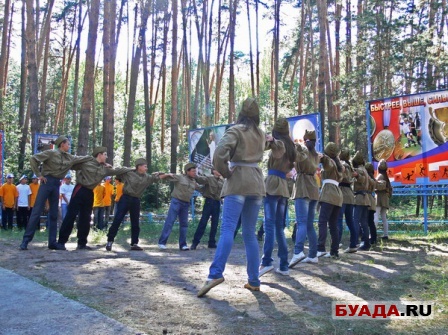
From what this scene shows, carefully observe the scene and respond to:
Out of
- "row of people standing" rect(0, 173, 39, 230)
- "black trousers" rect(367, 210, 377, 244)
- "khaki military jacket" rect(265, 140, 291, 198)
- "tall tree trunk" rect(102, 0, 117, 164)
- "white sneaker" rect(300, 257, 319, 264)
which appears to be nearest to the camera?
"khaki military jacket" rect(265, 140, 291, 198)

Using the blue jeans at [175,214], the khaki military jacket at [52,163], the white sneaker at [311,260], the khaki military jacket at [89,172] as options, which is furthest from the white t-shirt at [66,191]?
the white sneaker at [311,260]

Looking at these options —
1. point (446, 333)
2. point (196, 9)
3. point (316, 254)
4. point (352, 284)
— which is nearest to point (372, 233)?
point (316, 254)

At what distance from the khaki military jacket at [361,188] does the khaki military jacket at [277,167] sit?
3784 millimetres

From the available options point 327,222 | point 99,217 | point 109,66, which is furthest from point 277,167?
point 109,66

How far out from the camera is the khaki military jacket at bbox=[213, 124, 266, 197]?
536 centimetres

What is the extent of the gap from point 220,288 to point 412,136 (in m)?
9.76

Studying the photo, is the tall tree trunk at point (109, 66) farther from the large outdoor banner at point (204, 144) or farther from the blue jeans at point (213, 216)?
the blue jeans at point (213, 216)

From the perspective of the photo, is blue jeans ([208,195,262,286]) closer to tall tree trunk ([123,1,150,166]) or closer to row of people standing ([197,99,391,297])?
row of people standing ([197,99,391,297])

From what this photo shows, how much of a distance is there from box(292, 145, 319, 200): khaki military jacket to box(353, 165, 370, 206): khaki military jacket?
267cm

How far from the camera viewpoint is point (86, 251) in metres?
9.65

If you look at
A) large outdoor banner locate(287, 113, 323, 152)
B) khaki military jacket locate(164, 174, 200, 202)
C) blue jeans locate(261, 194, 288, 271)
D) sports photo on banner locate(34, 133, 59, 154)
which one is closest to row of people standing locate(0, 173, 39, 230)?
sports photo on banner locate(34, 133, 59, 154)

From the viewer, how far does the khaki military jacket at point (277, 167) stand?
20.4ft

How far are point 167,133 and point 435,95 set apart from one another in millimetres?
35836

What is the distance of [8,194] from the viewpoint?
16484 mm
